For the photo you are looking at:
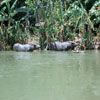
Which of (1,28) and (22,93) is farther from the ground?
(1,28)

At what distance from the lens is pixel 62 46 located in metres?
15.7

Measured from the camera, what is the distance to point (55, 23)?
55.1 feet

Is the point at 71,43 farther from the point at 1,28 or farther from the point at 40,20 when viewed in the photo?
the point at 1,28

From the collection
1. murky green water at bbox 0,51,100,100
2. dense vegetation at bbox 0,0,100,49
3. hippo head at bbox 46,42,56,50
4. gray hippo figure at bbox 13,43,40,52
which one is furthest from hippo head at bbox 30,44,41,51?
murky green water at bbox 0,51,100,100

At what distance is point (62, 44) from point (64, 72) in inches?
319

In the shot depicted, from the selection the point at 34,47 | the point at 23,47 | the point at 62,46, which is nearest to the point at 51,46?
the point at 62,46

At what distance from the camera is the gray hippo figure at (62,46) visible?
51.4ft

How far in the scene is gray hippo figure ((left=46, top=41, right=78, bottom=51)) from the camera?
15.7m

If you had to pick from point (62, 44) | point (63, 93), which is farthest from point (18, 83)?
point (62, 44)

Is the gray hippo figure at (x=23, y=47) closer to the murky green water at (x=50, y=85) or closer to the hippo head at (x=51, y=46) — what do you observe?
the hippo head at (x=51, y=46)

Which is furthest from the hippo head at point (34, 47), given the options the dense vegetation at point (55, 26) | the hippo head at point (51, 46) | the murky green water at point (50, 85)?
the murky green water at point (50, 85)

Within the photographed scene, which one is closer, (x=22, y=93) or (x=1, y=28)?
(x=22, y=93)

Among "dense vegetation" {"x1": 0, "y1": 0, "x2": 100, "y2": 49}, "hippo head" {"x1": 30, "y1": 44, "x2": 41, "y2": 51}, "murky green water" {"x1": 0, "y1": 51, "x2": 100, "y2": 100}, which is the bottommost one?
"murky green water" {"x1": 0, "y1": 51, "x2": 100, "y2": 100}

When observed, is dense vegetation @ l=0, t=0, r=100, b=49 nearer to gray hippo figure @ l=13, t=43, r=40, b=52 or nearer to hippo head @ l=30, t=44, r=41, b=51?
hippo head @ l=30, t=44, r=41, b=51
